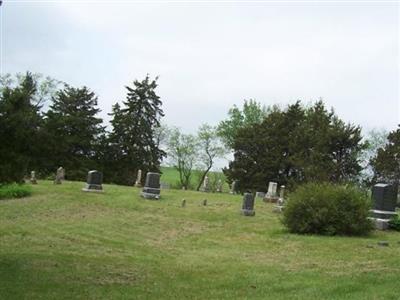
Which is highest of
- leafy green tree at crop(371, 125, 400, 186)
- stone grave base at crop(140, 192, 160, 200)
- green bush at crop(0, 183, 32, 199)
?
leafy green tree at crop(371, 125, 400, 186)

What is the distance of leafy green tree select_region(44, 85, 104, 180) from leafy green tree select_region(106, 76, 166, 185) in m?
1.91

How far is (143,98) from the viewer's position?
59812 mm

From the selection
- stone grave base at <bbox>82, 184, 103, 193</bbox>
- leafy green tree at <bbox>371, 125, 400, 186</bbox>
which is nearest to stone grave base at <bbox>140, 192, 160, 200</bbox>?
stone grave base at <bbox>82, 184, 103, 193</bbox>

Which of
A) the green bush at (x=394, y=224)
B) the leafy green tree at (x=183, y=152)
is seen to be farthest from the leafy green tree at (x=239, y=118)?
the green bush at (x=394, y=224)

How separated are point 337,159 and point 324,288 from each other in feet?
122

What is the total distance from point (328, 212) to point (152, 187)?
11902 mm

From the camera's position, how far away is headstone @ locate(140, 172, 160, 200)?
28170 mm

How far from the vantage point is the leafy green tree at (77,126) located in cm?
5378

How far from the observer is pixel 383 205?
21266 millimetres

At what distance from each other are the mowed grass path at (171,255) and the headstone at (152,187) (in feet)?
5.05

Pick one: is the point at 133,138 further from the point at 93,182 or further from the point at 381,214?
the point at 381,214

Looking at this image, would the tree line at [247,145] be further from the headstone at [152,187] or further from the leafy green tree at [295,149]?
the headstone at [152,187]

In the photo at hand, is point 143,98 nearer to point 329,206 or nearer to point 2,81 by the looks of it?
point 2,81

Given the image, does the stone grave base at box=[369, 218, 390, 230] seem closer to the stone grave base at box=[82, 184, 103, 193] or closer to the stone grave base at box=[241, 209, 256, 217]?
the stone grave base at box=[241, 209, 256, 217]
